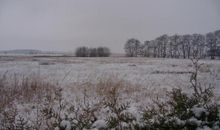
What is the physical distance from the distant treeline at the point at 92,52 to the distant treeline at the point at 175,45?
10.9m

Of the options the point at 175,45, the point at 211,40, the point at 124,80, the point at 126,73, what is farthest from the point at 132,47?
the point at 124,80

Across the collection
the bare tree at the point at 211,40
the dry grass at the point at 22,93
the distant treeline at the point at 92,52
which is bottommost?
the dry grass at the point at 22,93

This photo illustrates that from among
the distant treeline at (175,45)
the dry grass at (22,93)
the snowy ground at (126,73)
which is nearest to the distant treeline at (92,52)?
the distant treeline at (175,45)

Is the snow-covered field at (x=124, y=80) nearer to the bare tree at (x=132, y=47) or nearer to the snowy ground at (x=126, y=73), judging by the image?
the snowy ground at (x=126, y=73)

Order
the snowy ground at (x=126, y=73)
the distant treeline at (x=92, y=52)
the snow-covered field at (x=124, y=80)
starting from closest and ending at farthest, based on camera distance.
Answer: the snow-covered field at (x=124, y=80)
the snowy ground at (x=126, y=73)
the distant treeline at (x=92, y=52)

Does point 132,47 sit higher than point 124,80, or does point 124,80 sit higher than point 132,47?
point 132,47

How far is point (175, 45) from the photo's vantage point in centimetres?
7762

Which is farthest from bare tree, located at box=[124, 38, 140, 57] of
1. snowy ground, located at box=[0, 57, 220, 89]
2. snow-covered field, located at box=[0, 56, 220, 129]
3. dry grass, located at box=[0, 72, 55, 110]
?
dry grass, located at box=[0, 72, 55, 110]

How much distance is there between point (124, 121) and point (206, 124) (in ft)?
3.90

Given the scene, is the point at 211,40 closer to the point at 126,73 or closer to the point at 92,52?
→ the point at 92,52

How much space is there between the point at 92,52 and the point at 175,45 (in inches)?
1195

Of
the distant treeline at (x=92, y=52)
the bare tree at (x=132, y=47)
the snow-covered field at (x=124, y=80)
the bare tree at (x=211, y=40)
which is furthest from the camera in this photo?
the bare tree at (x=132, y=47)

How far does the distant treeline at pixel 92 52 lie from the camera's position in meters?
82.6

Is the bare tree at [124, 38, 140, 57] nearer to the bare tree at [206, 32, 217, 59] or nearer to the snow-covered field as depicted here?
the bare tree at [206, 32, 217, 59]
